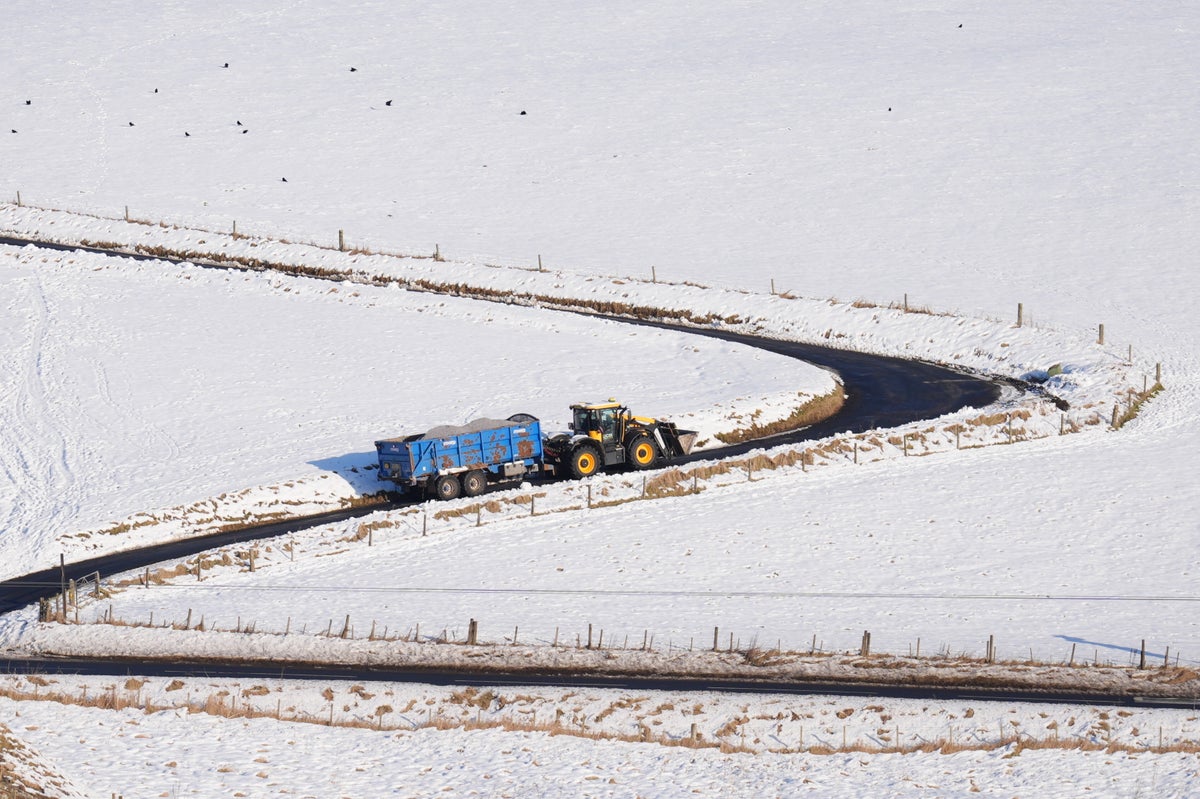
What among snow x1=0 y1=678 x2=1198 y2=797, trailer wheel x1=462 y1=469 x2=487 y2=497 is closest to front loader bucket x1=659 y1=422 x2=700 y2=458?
trailer wheel x1=462 y1=469 x2=487 y2=497

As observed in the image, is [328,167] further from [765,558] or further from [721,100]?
[765,558]

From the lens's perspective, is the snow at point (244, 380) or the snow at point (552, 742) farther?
the snow at point (244, 380)

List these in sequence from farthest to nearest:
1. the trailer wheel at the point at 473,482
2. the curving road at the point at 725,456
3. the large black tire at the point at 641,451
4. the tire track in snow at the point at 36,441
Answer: the large black tire at the point at 641,451, the trailer wheel at the point at 473,482, the tire track in snow at the point at 36,441, the curving road at the point at 725,456

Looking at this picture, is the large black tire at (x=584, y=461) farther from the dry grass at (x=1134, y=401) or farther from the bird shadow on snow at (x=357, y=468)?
the dry grass at (x=1134, y=401)

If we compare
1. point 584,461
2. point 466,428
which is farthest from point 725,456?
point 466,428

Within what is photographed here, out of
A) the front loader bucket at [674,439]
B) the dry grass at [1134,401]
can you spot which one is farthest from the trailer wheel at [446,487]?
the dry grass at [1134,401]

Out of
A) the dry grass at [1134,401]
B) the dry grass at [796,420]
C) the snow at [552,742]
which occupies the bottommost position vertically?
the snow at [552,742]

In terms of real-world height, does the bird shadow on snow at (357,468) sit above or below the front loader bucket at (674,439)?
below

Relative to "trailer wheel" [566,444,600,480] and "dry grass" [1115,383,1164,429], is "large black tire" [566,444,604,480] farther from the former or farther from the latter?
"dry grass" [1115,383,1164,429]

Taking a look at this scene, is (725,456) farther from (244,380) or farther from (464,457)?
(244,380)
